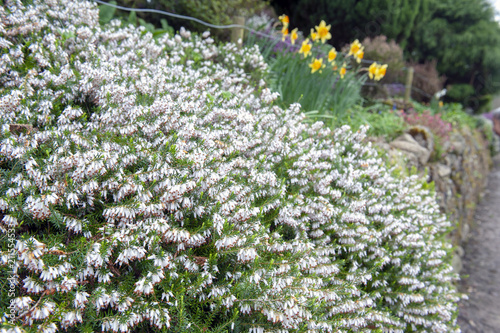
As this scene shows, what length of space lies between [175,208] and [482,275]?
5.91 metres

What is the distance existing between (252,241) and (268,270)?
0.17 metres

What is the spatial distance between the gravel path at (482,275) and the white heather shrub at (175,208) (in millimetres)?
1775

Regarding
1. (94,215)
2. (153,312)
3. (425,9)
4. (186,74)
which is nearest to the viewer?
(153,312)

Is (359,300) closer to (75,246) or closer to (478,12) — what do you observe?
(75,246)

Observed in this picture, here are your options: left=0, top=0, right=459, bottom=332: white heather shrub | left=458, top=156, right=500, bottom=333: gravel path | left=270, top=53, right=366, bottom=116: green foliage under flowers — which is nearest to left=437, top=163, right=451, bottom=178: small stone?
left=458, top=156, right=500, bottom=333: gravel path

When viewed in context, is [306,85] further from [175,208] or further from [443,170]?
[443,170]

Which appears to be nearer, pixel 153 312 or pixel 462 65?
pixel 153 312

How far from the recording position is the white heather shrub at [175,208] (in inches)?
61.5

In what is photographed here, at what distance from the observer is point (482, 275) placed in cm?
569

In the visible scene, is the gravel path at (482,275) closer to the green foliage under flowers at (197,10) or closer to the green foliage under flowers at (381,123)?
the green foliage under flowers at (381,123)

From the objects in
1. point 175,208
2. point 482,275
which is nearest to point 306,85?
point 175,208

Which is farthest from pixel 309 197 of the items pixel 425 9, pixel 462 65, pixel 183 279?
pixel 462 65

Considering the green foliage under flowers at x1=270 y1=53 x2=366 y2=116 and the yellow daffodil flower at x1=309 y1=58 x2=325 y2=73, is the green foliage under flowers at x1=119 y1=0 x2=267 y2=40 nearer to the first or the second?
the green foliage under flowers at x1=270 y1=53 x2=366 y2=116

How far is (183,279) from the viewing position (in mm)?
1730
